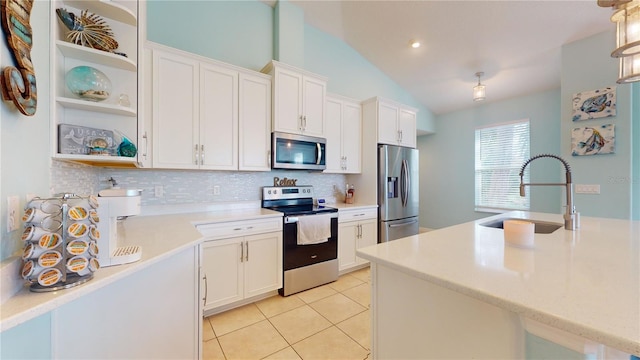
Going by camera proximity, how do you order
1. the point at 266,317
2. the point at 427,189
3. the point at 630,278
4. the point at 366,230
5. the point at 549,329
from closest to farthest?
the point at 549,329 < the point at 630,278 < the point at 266,317 < the point at 366,230 < the point at 427,189

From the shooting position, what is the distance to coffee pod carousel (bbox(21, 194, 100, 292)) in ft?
2.37

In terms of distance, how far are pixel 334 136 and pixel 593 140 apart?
10.2 ft

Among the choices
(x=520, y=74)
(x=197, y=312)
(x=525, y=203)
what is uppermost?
(x=520, y=74)

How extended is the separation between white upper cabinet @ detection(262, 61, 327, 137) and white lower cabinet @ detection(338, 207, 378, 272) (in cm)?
115

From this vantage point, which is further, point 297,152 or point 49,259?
point 297,152

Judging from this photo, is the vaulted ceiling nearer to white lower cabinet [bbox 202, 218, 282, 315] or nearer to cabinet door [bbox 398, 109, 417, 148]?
cabinet door [bbox 398, 109, 417, 148]

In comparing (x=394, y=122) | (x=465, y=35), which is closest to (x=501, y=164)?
(x=394, y=122)

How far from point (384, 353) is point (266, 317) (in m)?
1.37

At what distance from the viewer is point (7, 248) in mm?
771

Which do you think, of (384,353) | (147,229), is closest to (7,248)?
(147,229)

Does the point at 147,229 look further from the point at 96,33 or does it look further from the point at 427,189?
the point at 427,189

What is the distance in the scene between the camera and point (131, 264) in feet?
3.10

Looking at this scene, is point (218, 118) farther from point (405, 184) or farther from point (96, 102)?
point (405, 184)

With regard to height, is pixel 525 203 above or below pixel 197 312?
above
